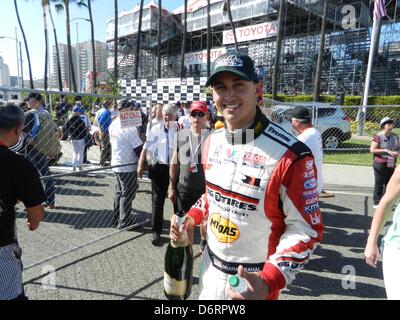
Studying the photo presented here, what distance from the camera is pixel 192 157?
4.30 m

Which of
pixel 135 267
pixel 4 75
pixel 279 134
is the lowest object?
pixel 135 267

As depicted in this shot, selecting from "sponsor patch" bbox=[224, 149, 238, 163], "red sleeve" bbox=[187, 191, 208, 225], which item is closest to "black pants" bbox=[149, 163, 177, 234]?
"red sleeve" bbox=[187, 191, 208, 225]

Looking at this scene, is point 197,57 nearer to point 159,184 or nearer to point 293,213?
point 159,184

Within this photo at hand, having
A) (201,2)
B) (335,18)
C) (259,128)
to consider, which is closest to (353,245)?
(259,128)

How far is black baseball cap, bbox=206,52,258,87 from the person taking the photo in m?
1.61

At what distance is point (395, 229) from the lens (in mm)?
2018

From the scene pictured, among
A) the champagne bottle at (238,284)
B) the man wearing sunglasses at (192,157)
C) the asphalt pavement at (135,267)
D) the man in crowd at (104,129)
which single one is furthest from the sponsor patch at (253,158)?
the man in crowd at (104,129)

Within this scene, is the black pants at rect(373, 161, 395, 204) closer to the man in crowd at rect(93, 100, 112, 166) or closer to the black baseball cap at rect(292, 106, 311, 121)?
the black baseball cap at rect(292, 106, 311, 121)

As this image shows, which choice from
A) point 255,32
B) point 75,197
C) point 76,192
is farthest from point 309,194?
point 255,32

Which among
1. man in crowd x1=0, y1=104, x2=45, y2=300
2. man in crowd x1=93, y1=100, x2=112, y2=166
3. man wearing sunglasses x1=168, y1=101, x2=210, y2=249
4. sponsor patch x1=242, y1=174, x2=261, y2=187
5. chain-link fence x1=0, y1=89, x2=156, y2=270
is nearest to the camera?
sponsor patch x1=242, y1=174, x2=261, y2=187

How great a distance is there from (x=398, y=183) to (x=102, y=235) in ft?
14.0

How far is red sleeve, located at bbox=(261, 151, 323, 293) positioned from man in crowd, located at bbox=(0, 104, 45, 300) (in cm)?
163

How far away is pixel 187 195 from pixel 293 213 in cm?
292
